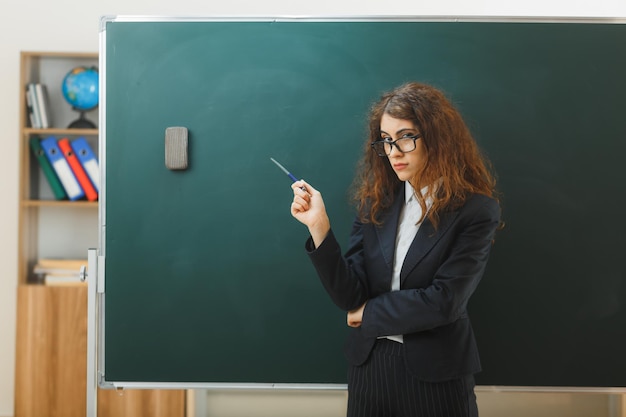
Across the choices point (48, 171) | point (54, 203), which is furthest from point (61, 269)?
point (48, 171)

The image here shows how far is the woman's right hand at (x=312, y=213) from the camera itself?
1.65 meters

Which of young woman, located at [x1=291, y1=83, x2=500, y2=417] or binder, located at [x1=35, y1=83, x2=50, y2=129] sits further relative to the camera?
binder, located at [x1=35, y1=83, x2=50, y2=129]

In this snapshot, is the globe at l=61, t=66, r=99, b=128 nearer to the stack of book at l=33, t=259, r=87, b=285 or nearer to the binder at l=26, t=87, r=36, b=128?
the binder at l=26, t=87, r=36, b=128

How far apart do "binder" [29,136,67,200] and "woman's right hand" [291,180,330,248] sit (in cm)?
195

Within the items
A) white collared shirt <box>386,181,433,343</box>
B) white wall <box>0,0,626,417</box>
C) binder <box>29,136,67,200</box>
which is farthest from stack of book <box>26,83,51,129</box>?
white collared shirt <box>386,181,433,343</box>

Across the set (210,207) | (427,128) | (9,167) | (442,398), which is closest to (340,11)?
(210,207)

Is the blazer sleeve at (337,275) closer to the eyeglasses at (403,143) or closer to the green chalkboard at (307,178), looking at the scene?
the eyeglasses at (403,143)

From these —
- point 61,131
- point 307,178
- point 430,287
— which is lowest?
point 430,287

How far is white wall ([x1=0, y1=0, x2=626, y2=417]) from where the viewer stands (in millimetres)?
3176

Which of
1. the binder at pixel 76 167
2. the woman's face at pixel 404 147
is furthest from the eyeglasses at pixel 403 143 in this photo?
the binder at pixel 76 167

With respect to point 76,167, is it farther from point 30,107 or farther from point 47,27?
point 47,27

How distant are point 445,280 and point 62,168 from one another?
2.35m

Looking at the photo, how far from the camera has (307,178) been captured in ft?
7.32

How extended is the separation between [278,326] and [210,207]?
1.71 feet
